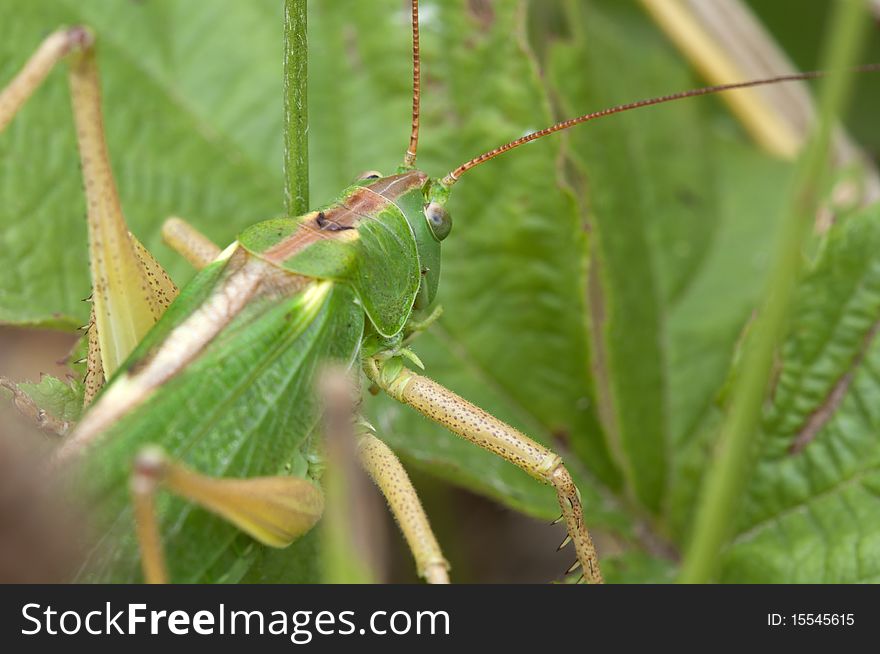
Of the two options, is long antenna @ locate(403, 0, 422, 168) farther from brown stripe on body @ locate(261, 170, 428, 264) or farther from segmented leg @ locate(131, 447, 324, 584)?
segmented leg @ locate(131, 447, 324, 584)

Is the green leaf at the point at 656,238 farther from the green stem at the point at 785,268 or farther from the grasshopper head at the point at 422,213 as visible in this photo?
the green stem at the point at 785,268

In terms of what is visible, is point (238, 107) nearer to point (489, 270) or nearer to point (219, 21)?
point (219, 21)

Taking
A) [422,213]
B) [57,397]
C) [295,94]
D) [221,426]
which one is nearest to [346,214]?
[422,213]

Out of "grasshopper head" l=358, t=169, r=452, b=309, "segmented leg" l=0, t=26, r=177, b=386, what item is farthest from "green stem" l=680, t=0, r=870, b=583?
"segmented leg" l=0, t=26, r=177, b=386

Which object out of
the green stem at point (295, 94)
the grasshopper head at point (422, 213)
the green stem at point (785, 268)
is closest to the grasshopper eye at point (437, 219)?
the grasshopper head at point (422, 213)

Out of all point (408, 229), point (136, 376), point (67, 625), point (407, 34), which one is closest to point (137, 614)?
point (67, 625)

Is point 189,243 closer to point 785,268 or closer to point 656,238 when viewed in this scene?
point 656,238
